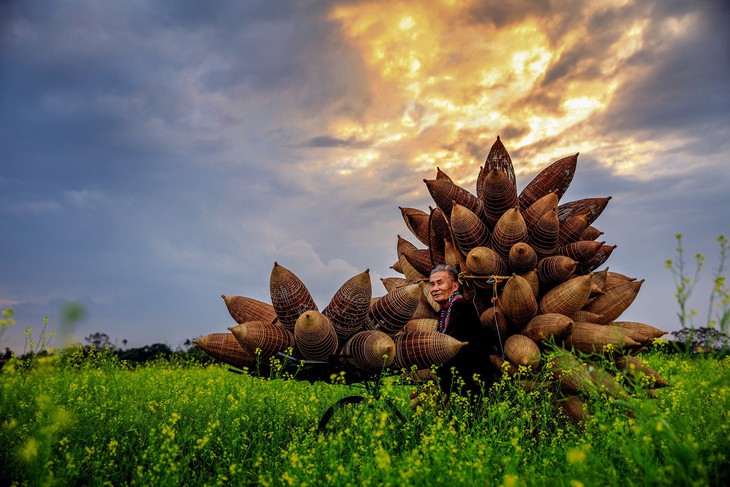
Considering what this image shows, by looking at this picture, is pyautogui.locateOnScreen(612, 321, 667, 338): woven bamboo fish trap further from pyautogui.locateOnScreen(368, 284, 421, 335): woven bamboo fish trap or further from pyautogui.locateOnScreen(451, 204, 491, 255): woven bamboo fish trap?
pyautogui.locateOnScreen(368, 284, 421, 335): woven bamboo fish trap

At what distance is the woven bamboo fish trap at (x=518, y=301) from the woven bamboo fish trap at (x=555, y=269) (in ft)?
0.87

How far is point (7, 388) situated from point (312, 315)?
4.85m

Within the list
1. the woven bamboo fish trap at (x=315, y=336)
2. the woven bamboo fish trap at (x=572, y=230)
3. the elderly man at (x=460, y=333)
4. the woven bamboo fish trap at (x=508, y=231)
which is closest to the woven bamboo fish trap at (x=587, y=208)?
the woven bamboo fish trap at (x=572, y=230)

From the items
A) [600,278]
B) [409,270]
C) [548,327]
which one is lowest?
[548,327]

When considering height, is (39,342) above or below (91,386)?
above

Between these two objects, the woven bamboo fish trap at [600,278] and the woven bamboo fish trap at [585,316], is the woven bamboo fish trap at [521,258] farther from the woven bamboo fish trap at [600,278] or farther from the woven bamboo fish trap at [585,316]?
the woven bamboo fish trap at [600,278]

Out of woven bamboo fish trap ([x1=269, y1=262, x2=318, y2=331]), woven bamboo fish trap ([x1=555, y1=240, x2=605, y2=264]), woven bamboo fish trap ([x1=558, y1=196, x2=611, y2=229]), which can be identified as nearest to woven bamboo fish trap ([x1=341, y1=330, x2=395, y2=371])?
woven bamboo fish trap ([x1=269, y1=262, x2=318, y2=331])

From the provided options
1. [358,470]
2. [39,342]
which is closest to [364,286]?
[358,470]

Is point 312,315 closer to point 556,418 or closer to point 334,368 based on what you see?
point 334,368

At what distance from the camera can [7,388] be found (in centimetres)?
571

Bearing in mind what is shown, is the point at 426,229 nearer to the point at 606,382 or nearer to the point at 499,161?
the point at 499,161

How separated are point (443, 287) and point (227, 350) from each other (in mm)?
1958

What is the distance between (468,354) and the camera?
14.2 feet

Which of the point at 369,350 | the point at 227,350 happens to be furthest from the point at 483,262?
the point at 227,350
